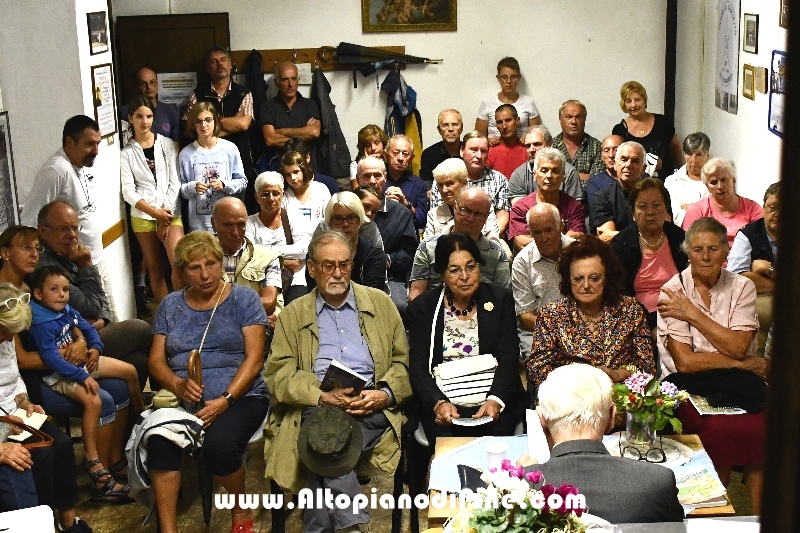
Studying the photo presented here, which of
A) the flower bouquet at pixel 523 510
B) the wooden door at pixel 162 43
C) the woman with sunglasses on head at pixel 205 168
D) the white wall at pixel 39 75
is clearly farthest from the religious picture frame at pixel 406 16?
the flower bouquet at pixel 523 510

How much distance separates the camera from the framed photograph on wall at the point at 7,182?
5.46 meters

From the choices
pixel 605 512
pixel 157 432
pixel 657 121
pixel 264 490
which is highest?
pixel 657 121

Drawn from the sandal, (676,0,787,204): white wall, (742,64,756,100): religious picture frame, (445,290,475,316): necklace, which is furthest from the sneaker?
(742,64,756,100): religious picture frame

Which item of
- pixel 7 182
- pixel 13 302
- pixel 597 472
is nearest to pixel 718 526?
pixel 597 472

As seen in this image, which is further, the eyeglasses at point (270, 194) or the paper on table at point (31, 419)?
the eyeglasses at point (270, 194)

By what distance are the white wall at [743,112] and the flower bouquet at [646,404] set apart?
228 cm

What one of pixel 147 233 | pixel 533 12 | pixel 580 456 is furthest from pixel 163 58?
pixel 580 456

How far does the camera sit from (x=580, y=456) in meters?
2.46

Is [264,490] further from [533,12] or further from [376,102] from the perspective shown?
[533,12]

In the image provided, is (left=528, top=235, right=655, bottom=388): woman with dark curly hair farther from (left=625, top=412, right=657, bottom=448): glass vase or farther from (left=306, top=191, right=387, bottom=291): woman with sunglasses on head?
(left=306, top=191, right=387, bottom=291): woman with sunglasses on head

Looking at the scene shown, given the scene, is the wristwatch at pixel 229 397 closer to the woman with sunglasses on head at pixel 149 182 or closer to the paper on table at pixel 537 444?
the paper on table at pixel 537 444

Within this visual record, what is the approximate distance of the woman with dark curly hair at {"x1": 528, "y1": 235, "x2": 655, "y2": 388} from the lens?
12.8ft

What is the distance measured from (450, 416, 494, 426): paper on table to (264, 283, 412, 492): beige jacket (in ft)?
0.90

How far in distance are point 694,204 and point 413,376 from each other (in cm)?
233
